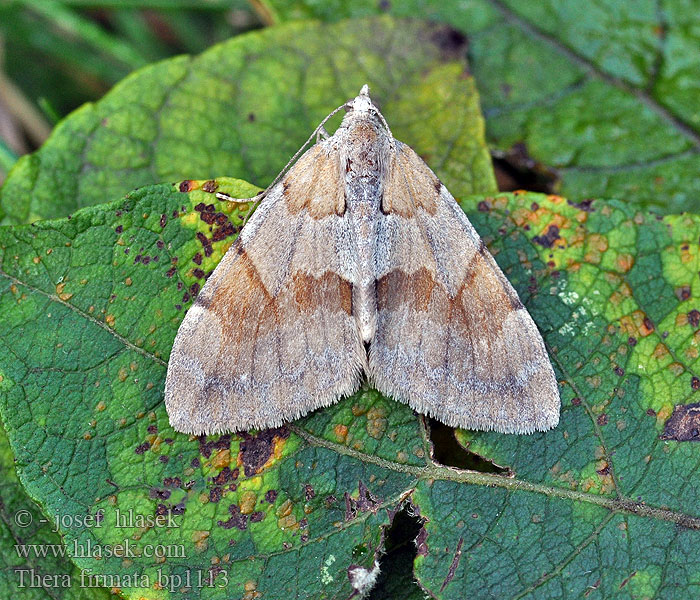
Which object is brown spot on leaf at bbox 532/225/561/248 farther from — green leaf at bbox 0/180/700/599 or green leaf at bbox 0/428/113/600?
green leaf at bbox 0/428/113/600

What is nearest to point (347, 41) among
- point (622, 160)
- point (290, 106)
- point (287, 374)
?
point (290, 106)

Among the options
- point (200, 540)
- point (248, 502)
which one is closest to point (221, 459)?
point (248, 502)

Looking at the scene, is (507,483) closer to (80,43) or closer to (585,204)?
(585,204)

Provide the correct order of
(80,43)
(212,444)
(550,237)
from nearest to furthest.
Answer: (212,444) → (550,237) → (80,43)

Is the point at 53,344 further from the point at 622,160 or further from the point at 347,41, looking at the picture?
the point at 622,160

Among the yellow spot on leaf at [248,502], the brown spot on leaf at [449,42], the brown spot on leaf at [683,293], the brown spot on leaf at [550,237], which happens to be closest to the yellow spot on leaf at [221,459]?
the yellow spot on leaf at [248,502]

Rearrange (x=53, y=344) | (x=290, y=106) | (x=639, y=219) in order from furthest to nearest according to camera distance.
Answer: (x=290, y=106) < (x=639, y=219) < (x=53, y=344)
